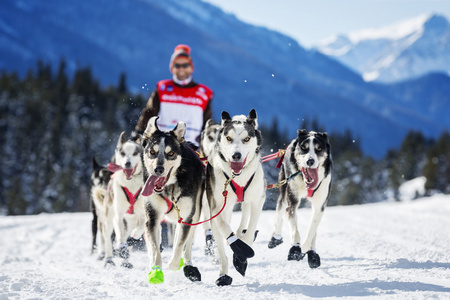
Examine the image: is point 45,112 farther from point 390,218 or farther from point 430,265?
point 430,265

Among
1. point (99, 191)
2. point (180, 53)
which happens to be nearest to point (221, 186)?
point (180, 53)

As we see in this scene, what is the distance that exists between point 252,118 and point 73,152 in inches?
2096

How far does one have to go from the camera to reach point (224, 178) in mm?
4367

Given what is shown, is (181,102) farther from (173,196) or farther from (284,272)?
(284,272)

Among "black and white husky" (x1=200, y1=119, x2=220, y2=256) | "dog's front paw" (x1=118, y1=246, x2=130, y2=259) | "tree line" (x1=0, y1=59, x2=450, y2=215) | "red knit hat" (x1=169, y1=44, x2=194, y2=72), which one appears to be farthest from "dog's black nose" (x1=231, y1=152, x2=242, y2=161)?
"tree line" (x1=0, y1=59, x2=450, y2=215)

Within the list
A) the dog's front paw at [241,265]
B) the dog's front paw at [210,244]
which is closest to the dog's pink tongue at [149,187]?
the dog's front paw at [241,265]

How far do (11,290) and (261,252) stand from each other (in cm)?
325

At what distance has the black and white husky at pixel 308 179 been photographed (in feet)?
16.4

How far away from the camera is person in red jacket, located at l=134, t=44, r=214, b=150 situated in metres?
6.71

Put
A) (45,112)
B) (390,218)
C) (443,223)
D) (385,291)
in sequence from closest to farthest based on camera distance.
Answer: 1. (385,291)
2. (443,223)
3. (390,218)
4. (45,112)

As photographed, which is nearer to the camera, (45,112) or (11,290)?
(11,290)

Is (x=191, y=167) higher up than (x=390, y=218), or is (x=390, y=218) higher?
(x=191, y=167)

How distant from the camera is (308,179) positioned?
5.12m

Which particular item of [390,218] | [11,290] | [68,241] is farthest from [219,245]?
[390,218]
